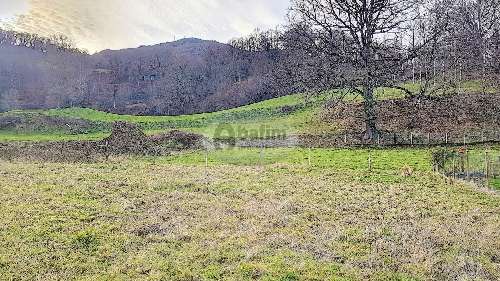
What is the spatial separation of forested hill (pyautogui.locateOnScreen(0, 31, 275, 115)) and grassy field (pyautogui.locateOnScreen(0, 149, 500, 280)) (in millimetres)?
64716

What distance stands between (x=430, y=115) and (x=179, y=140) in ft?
72.1

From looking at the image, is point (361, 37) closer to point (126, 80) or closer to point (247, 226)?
point (247, 226)

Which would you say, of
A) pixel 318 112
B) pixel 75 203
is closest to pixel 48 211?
pixel 75 203

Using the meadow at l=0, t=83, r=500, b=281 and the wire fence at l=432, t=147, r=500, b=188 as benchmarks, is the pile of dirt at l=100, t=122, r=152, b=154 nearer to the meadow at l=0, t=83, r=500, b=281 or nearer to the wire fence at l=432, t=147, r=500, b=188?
the meadow at l=0, t=83, r=500, b=281

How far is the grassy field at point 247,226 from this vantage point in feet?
34.4

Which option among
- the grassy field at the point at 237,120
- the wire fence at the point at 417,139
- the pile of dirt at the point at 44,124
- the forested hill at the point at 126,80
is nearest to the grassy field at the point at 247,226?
the wire fence at the point at 417,139

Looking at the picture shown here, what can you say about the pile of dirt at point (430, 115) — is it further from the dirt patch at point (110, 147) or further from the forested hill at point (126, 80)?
the forested hill at point (126, 80)

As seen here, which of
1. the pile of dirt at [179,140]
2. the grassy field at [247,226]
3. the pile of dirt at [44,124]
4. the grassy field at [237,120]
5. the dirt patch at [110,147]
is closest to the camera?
the grassy field at [247,226]

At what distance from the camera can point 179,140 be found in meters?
40.2

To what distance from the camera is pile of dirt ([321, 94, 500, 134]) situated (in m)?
38.7

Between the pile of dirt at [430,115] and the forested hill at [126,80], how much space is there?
40.3 m

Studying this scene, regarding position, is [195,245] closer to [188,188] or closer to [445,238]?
[445,238]

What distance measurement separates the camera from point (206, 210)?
16.0m

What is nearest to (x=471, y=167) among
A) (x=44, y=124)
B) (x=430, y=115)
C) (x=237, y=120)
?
(x=430, y=115)
